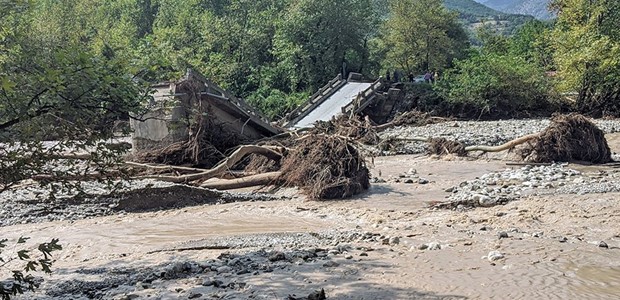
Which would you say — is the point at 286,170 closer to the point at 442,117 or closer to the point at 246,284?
the point at 246,284

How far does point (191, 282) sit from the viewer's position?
760 cm

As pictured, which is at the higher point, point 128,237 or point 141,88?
point 141,88

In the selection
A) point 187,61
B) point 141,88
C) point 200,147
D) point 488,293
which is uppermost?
point 187,61

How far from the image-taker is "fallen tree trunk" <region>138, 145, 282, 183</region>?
1615cm

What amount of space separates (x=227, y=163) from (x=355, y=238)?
7.62 metres

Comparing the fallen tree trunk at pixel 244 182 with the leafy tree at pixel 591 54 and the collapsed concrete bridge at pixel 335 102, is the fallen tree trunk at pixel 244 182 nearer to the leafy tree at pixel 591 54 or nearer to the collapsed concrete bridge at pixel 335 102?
the collapsed concrete bridge at pixel 335 102

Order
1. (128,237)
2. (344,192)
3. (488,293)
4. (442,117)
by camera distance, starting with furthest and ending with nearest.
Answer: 1. (442,117)
2. (344,192)
3. (128,237)
4. (488,293)

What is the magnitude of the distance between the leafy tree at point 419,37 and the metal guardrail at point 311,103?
13.3 meters

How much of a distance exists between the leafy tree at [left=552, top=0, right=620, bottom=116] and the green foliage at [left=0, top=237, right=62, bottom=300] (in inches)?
1098

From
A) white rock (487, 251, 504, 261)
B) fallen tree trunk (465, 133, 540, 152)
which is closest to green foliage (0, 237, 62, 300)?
white rock (487, 251, 504, 261)

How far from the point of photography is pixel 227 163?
658 inches

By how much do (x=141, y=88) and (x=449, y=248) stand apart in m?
4.74

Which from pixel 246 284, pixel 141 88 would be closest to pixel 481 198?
pixel 246 284

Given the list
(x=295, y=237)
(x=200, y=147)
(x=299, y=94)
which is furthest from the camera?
(x=299, y=94)
